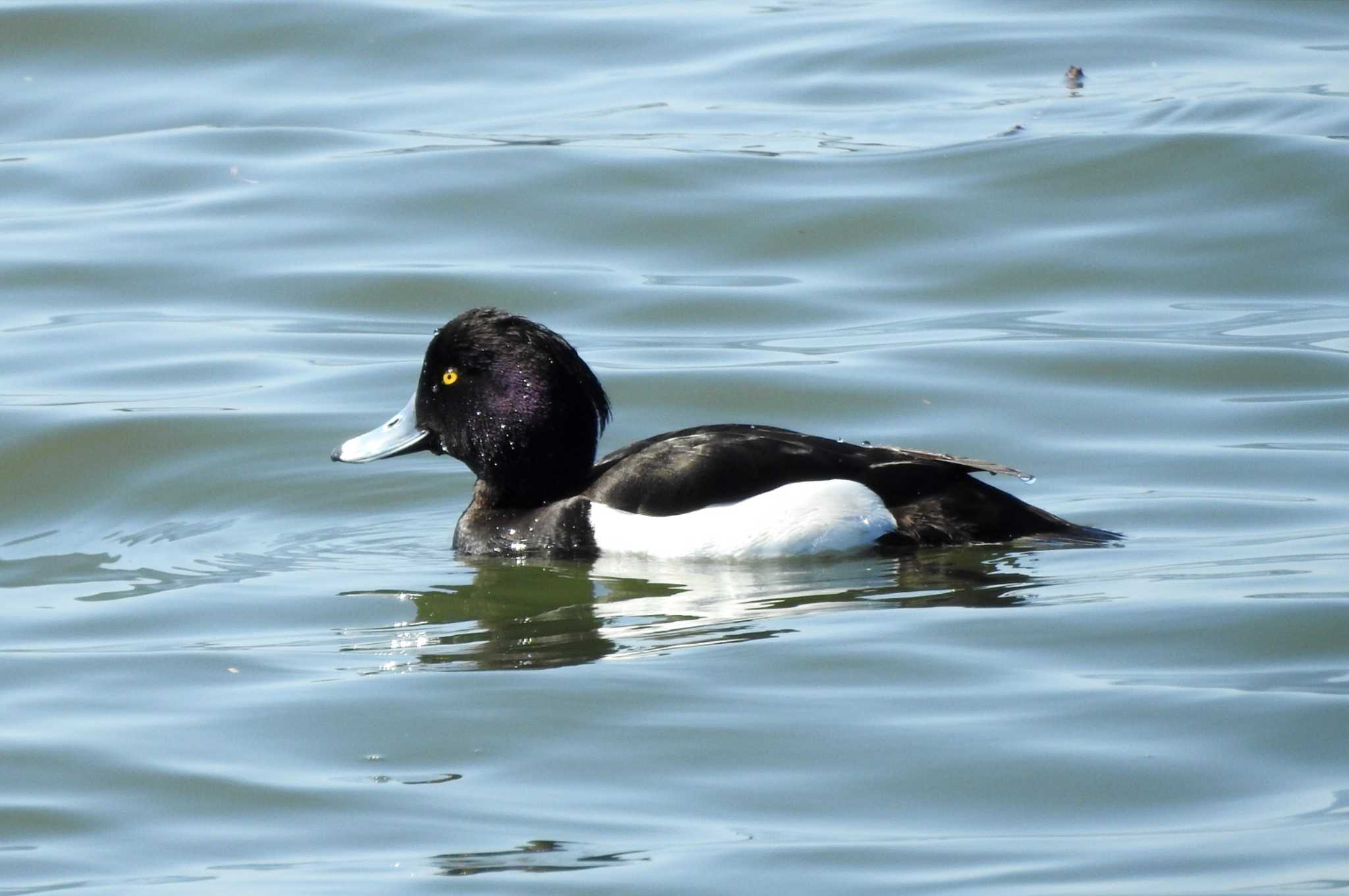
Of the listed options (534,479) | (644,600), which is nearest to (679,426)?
(534,479)

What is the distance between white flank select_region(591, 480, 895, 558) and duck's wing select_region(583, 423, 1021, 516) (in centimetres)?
4

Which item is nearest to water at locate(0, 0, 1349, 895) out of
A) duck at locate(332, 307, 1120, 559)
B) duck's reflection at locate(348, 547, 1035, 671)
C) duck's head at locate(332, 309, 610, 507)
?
duck's reflection at locate(348, 547, 1035, 671)

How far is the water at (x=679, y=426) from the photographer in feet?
16.8

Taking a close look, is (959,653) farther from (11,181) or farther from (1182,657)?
(11,181)

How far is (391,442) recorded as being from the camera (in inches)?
330

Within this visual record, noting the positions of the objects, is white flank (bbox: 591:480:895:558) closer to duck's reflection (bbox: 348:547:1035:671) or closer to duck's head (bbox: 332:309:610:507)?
duck's reflection (bbox: 348:547:1035:671)

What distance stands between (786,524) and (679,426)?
2126 millimetres

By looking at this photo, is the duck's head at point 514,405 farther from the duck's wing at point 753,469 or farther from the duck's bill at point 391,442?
the duck's wing at point 753,469

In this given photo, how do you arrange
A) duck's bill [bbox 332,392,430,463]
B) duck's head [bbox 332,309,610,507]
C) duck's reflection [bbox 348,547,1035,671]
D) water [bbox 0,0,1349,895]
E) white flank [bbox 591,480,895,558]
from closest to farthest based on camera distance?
water [bbox 0,0,1349,895] < duck's reflection [bbox 348,547,1035,671] < white flank [bbox 591,480,895,558] < duck's head [bbox 332,309,610,507] < duck's bill [bbox 332,392,430,463]

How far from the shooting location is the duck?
756cm

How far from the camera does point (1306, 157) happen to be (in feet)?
42.5

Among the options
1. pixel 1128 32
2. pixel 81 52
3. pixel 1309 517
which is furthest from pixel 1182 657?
pixel 81 52

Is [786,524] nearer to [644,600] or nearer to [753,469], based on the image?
[753,469]

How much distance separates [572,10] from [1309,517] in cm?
1094
